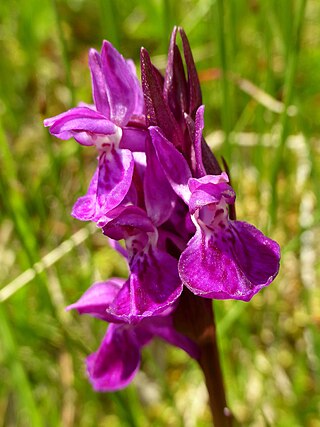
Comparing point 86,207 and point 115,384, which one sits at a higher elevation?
point 86,207

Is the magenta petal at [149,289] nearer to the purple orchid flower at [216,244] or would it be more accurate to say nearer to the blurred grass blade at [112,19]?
the purple orchid flower at [216,244]

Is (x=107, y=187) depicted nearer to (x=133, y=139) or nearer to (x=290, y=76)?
(x=133, y=139)

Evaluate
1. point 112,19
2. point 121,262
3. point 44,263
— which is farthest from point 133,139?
point 121,262

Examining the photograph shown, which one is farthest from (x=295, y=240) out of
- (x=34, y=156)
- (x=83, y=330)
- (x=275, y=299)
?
(x=34, y=156)

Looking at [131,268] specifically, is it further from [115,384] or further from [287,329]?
[287,329]

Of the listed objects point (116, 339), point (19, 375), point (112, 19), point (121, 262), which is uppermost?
point (112, 19)

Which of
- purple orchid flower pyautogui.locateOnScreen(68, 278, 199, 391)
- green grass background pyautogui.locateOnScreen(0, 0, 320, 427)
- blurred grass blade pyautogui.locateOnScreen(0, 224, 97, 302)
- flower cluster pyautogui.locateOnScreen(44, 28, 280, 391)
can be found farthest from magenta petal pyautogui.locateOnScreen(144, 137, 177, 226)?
blurred grass blade pyautogui.locateOnScreen(0, 224, 97, 302)
